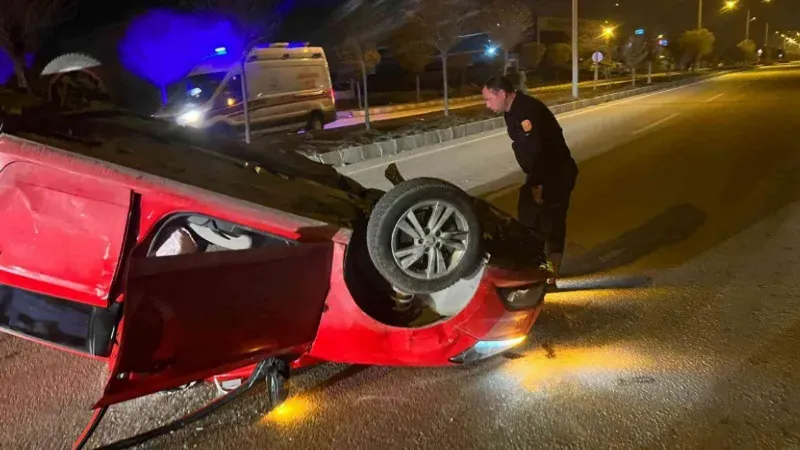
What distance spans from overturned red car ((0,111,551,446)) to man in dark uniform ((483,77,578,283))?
5.25 feet

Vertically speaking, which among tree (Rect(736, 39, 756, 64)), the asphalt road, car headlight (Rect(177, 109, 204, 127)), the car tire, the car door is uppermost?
the car door

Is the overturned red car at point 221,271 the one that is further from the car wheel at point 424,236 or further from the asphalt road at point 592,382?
the asphalt road at point 592,382

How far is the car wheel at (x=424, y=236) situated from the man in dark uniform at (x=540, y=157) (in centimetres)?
183

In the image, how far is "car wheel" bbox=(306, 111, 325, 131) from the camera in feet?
54.8

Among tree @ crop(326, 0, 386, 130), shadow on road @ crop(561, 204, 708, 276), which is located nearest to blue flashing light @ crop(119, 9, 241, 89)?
tree @ crop(326, 0, 386, 130)

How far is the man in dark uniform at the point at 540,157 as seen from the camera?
15.9 ft

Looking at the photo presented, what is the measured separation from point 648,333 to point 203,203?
2.92 meters

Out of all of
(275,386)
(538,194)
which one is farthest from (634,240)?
(275,386)

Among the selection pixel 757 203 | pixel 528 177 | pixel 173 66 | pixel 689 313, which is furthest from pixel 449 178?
pixel 173 66

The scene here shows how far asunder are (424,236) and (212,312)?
3.47 ft

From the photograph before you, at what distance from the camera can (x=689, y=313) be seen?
14.6ft

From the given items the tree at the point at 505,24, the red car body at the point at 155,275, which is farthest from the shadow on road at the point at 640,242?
the tree at the point at 505,24

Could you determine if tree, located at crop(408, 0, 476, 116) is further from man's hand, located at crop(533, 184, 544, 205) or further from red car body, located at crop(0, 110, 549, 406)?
red car body, located at crop(0, 110, 549, 406)

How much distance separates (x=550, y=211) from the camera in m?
5.02
